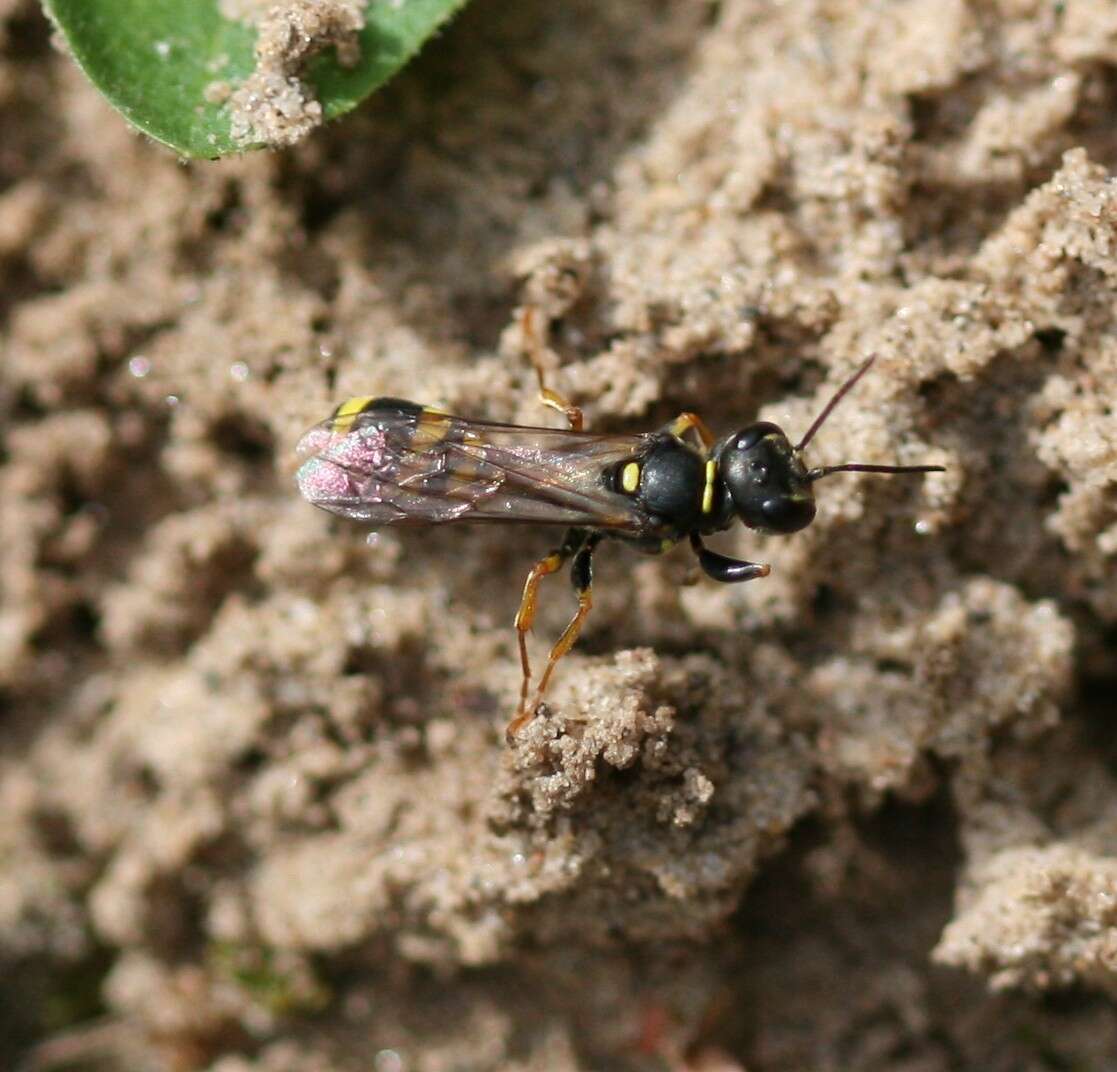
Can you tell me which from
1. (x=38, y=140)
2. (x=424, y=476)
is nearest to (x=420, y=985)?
(x=424, y=476)

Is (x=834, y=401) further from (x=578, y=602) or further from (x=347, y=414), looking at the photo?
(x=347, y=414)

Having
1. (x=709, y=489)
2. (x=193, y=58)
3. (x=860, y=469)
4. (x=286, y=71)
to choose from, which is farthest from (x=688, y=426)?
(x=193, y=58)

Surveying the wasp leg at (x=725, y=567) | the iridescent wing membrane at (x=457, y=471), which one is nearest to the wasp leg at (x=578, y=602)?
the iridescent wing membrane at (x=457, y=471)

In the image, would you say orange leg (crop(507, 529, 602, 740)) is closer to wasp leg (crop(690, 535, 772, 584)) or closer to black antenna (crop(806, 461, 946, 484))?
wasp leg (crop(690, 535, 772, 584))

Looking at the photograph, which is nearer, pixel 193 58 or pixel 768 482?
pixel 768 482

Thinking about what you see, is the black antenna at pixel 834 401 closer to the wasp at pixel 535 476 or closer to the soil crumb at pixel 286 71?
the wasp at pixel 535 476

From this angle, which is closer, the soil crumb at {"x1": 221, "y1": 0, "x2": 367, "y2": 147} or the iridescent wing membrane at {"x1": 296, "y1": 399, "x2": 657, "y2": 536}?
the soil crumb at {"x1": 221, "y1": 0, "x2": 367, "y2": 147}

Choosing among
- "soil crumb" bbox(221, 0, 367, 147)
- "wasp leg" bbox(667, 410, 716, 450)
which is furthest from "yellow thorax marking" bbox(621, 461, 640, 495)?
"soil crumb" bbox(221, 0, 367, 147)
